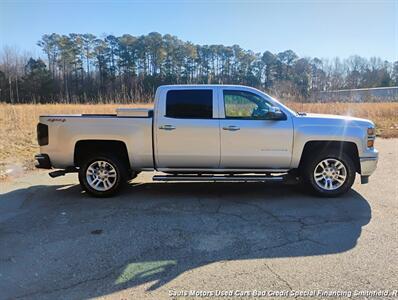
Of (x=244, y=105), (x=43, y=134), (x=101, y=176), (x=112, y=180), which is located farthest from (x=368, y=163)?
(x=43, y=134)

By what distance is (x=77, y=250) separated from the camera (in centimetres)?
399

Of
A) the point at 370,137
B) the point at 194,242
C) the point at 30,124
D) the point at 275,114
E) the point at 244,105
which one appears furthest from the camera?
the point at 30,124

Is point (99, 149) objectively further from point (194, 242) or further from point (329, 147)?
point (329, 147)

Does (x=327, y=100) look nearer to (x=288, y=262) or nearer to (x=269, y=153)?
(x=269, y=153)

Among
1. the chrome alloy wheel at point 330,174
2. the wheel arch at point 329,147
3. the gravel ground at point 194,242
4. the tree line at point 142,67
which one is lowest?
the gravel ground at point 194,242

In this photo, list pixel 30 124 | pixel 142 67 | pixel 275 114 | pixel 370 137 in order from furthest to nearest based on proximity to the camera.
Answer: pixel 142 67 → pixel 30 124 → pixel 370 137 → pixel 275 114

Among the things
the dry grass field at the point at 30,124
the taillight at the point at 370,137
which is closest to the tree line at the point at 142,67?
the dry grass field at the point at 30,124

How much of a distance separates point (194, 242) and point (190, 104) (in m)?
2.72

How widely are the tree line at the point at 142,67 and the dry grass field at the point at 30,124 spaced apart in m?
19.9

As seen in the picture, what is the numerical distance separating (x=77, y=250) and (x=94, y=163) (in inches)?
91.6

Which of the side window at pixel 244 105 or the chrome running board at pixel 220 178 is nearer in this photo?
the chrome running board at pixel 220 178

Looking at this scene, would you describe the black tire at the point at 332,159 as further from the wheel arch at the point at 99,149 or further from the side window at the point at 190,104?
the wheel arch at the point at 99,149

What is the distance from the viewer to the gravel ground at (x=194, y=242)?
10.6 feet

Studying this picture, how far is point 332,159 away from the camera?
233 inches
